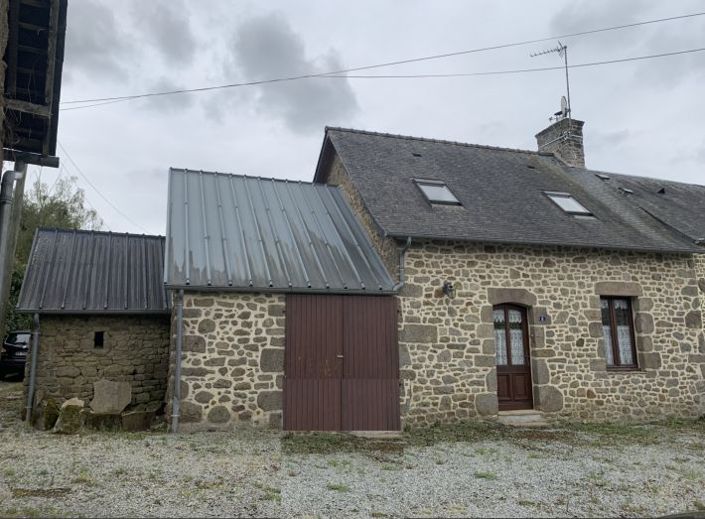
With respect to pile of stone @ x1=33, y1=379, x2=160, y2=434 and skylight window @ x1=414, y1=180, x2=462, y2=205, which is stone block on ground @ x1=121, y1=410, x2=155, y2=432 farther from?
skylight window @ x1=414, y1=180, x2=462, y2=205

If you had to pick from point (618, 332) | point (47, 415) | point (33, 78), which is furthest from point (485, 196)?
point (47, 415)

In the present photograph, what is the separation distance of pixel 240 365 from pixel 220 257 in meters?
1.85

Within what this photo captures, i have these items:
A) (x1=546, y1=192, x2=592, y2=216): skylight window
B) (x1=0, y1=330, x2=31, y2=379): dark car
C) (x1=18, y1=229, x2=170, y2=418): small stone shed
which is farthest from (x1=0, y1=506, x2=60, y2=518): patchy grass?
(x1=546, y1=192, x2=592, y2=216): skylight window

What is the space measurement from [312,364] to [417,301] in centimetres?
213

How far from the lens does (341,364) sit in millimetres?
8625

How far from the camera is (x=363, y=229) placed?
10672 millimetres

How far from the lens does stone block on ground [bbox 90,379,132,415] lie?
29.2 feet

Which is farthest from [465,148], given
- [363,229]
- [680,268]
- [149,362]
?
[149,362]

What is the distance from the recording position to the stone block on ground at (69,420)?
736cm

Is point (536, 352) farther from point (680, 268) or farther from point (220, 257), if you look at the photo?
point (220, 257)

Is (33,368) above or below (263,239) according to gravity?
below

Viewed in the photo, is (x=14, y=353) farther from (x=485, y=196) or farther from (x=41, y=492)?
(x=485, y=196)

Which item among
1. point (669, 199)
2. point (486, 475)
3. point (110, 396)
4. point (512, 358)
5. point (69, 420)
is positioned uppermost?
point (669, 199)

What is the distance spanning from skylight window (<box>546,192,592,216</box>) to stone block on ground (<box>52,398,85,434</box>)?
9777 mm
